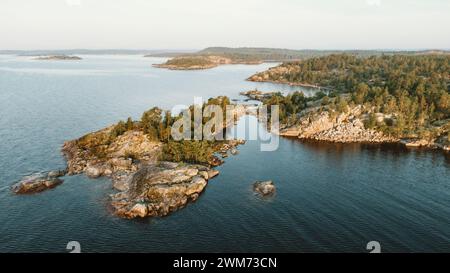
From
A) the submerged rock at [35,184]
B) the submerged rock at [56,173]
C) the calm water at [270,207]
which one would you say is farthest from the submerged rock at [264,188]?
the submerged rock at [56,173]

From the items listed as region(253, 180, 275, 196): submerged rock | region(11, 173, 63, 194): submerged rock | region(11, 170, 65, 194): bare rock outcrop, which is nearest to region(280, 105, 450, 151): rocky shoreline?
region(253, 180, 275, 196): submerged rock

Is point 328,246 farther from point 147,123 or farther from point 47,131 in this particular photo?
point 47,131

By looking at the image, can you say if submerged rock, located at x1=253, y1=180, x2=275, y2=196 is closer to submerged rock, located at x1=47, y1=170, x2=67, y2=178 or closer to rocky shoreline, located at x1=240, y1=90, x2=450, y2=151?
submerged rock, located at x1=47, y1=170, x2=67, y2=178

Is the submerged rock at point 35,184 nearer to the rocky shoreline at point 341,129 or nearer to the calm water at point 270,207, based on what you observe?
the calm water at point 270,207

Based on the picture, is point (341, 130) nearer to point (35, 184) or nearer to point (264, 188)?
point (264, 188)

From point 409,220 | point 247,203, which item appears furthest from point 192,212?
point 409,220

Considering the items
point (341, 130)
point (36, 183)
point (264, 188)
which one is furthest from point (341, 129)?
point (36, 183)
